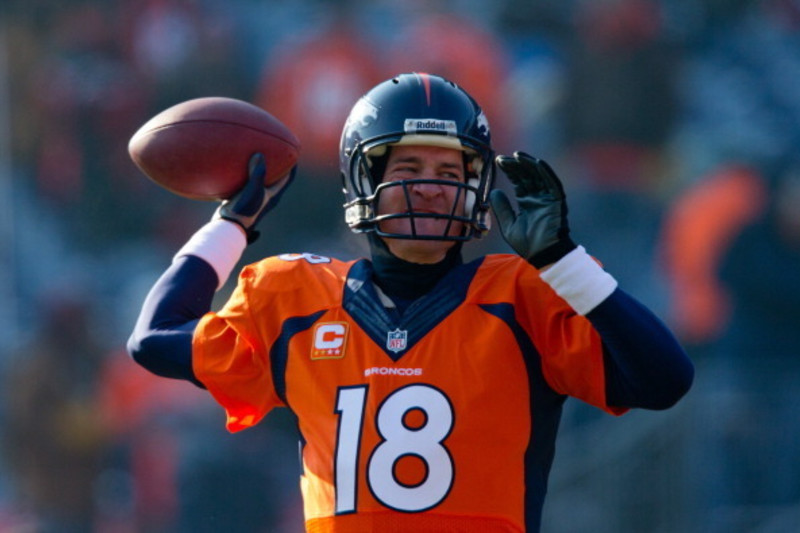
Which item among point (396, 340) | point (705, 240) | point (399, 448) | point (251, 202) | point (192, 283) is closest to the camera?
point (399, 448)

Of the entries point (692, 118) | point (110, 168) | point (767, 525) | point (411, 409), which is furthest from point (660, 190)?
point (411, 409)

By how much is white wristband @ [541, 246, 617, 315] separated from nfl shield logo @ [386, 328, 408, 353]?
295 millimetres

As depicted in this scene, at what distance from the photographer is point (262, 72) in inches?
218

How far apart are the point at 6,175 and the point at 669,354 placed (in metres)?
4.37

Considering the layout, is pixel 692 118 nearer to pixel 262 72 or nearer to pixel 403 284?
pixel 262 72

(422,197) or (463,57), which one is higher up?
(463,57)

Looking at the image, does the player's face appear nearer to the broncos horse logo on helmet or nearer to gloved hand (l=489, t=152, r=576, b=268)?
the broncos horse logo on helmet

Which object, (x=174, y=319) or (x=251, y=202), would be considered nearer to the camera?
(x=174, y=319)

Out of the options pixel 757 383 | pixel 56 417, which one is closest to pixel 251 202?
pixel 757 383

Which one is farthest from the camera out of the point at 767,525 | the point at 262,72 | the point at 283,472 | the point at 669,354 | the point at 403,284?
the point at 262,72

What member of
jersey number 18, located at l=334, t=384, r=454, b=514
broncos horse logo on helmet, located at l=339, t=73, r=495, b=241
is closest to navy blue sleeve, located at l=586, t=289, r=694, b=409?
jersey number 18, located at l=334, t=384, r=454, b=514

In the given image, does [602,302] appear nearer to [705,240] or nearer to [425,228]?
[425,228]

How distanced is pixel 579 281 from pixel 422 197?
0.42 m

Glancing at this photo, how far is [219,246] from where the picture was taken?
2.52 m
